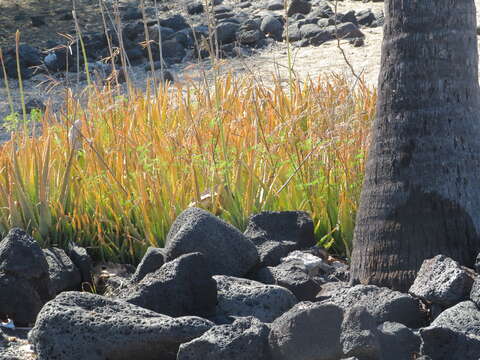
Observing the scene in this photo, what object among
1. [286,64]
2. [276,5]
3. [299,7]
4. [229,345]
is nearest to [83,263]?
[229,345]

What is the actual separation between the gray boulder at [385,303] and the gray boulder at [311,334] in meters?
0.32

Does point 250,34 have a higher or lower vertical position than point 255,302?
lower

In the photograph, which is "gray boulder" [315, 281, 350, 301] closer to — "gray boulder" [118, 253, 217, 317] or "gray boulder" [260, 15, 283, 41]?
"gray boulder" [118, 253, 217, 317]

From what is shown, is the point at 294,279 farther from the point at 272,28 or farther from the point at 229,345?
the point at 272,28

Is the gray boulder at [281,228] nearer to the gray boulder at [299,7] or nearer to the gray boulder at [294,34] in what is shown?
the gray boulder at [294,34]

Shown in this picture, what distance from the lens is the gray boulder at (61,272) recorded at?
350cm

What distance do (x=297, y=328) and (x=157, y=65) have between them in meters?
7.80

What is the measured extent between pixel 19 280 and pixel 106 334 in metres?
0.78

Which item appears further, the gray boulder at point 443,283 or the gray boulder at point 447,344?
the gray boulder at point 443,283

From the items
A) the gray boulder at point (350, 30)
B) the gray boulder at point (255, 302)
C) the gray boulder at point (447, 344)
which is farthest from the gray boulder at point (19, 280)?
the gray boulder at point (350, 30)

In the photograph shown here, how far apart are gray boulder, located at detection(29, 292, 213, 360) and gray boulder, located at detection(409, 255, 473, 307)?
0.77 m

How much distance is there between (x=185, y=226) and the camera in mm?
3367

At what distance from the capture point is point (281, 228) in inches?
146

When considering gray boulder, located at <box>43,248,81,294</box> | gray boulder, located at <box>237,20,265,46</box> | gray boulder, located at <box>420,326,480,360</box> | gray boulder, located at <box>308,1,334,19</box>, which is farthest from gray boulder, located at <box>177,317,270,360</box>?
gray boulder, located at <box>308,1,334,19</box>
